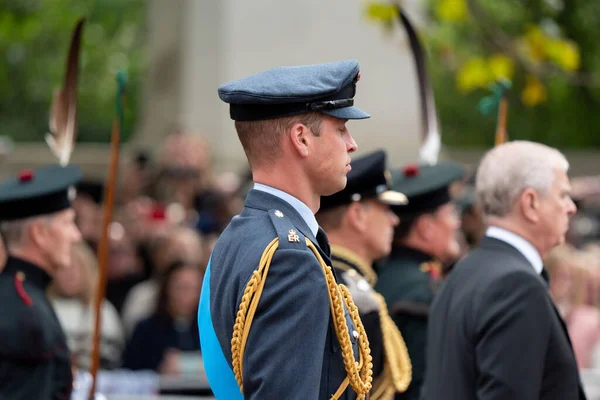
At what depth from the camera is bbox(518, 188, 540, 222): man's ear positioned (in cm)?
468

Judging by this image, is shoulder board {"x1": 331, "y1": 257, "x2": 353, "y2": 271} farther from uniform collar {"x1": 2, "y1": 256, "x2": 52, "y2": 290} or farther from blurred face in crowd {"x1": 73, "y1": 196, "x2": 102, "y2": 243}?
blurred face in crowd {"x1": 73, "y1": 196, "x2": 102, "y2": 243}

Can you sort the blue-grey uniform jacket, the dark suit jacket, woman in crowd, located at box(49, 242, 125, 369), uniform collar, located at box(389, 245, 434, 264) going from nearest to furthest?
1. the blue-grey uniform jacket
2. the dark suit jacket
3. uniform collar, located at box(389, 245, 434, 264)
4. woman in crowd, located at box(49, 242, 125, 369)

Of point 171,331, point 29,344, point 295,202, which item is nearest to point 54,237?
point 29,344

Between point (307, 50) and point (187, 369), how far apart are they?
16.6ft

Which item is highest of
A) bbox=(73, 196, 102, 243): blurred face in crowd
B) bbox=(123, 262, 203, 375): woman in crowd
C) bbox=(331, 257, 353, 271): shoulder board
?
bbox=(331, 257, 353, 271): shoulder board

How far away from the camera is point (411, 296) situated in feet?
19.0

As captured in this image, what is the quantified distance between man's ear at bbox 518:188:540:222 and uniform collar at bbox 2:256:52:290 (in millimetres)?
2085

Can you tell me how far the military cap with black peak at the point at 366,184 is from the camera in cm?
537

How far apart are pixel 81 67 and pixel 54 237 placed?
2214 cm

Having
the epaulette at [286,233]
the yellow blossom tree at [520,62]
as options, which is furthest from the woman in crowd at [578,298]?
the epaulette at [286,233]

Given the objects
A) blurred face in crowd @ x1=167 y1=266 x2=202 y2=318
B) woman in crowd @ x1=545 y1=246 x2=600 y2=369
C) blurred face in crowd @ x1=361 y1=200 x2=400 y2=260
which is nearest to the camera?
blurred face in crowd @ x1=361 y1=200 x2=400 y2=260

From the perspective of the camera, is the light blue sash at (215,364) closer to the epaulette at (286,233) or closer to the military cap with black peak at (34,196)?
the epaulette at (286,233)

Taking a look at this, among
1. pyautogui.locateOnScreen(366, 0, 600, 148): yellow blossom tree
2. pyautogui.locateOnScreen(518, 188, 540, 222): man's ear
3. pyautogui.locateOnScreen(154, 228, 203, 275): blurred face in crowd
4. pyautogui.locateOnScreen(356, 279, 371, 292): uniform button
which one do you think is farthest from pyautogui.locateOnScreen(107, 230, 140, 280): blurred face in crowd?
pyautogui.locateOnScreen(518, 188, 540, 222): man's ear

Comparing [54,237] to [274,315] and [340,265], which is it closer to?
[340,265]
